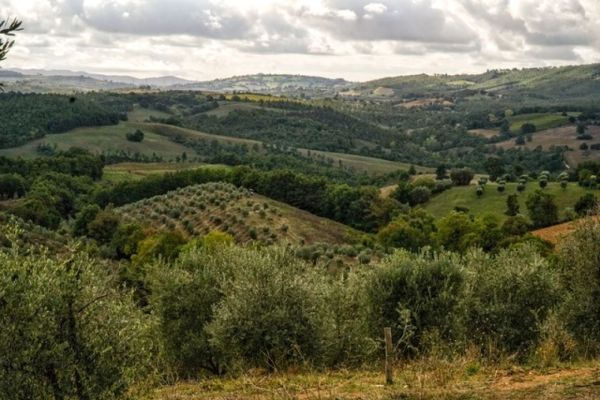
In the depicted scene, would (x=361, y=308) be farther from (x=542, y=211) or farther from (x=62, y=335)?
(x=542, y=211)

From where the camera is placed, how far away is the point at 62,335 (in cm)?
1384

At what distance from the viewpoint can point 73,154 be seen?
161000mm

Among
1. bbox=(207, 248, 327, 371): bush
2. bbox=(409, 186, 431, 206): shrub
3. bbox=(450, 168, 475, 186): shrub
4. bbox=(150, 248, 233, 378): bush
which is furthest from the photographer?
bbox=(450, 168, 475, 186): shrub

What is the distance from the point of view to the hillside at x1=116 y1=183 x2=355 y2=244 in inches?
3578

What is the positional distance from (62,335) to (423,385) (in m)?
9.46

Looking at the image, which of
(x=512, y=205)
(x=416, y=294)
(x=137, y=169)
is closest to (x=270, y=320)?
(x=416, y=294)

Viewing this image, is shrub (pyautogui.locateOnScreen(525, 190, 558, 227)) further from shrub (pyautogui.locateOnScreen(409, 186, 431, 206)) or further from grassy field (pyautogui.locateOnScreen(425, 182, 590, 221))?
shrub (pyautogui.locateOnScreen(409, 186, 431, 206))

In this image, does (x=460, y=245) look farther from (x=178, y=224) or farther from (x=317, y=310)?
(x=317, y=310)

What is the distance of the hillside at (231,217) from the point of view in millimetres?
90875

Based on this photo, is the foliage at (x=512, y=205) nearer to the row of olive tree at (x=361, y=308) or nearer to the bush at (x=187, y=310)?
the row of olive tree at (x=361, y=308)

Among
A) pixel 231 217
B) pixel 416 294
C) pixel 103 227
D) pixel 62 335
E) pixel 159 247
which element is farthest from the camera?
pixel 103 227

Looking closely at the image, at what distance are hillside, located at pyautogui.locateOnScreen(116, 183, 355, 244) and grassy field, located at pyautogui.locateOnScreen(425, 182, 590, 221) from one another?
28703 millimetres

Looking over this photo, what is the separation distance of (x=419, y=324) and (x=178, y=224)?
258 ft

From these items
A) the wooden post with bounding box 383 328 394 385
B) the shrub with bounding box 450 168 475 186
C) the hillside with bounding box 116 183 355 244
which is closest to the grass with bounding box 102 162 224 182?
the hillside with bounding box 116 183 355 244
